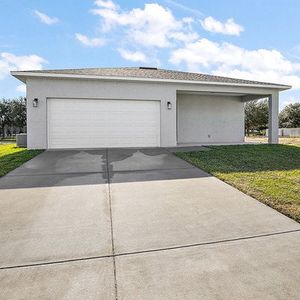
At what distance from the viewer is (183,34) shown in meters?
13.7

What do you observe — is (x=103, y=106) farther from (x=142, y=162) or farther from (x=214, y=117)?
(x=214, y=117)

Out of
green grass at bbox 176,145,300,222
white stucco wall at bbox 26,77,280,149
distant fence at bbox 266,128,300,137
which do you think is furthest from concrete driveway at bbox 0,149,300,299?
distant fence at bbox 266,128,300,137

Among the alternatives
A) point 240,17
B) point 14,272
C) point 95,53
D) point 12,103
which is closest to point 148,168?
point 14,272

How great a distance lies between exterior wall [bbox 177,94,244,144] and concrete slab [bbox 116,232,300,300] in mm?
12135

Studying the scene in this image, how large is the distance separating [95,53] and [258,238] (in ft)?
47.5

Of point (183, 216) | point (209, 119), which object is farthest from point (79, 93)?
point (183, 216)

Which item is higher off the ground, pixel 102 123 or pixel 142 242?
pixel 102 123

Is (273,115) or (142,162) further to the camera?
(273,115)

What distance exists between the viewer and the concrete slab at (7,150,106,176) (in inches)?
272

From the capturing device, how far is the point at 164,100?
12.2 metres

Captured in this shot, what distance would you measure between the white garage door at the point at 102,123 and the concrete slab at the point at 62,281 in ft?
30.6

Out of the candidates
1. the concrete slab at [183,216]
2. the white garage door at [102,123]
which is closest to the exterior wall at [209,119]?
the white garage door at [102,123]

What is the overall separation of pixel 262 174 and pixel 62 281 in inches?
224

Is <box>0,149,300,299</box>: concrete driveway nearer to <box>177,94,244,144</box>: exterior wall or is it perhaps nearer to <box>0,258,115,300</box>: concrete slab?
<box>0,258,115,300</box>: concrete slab
